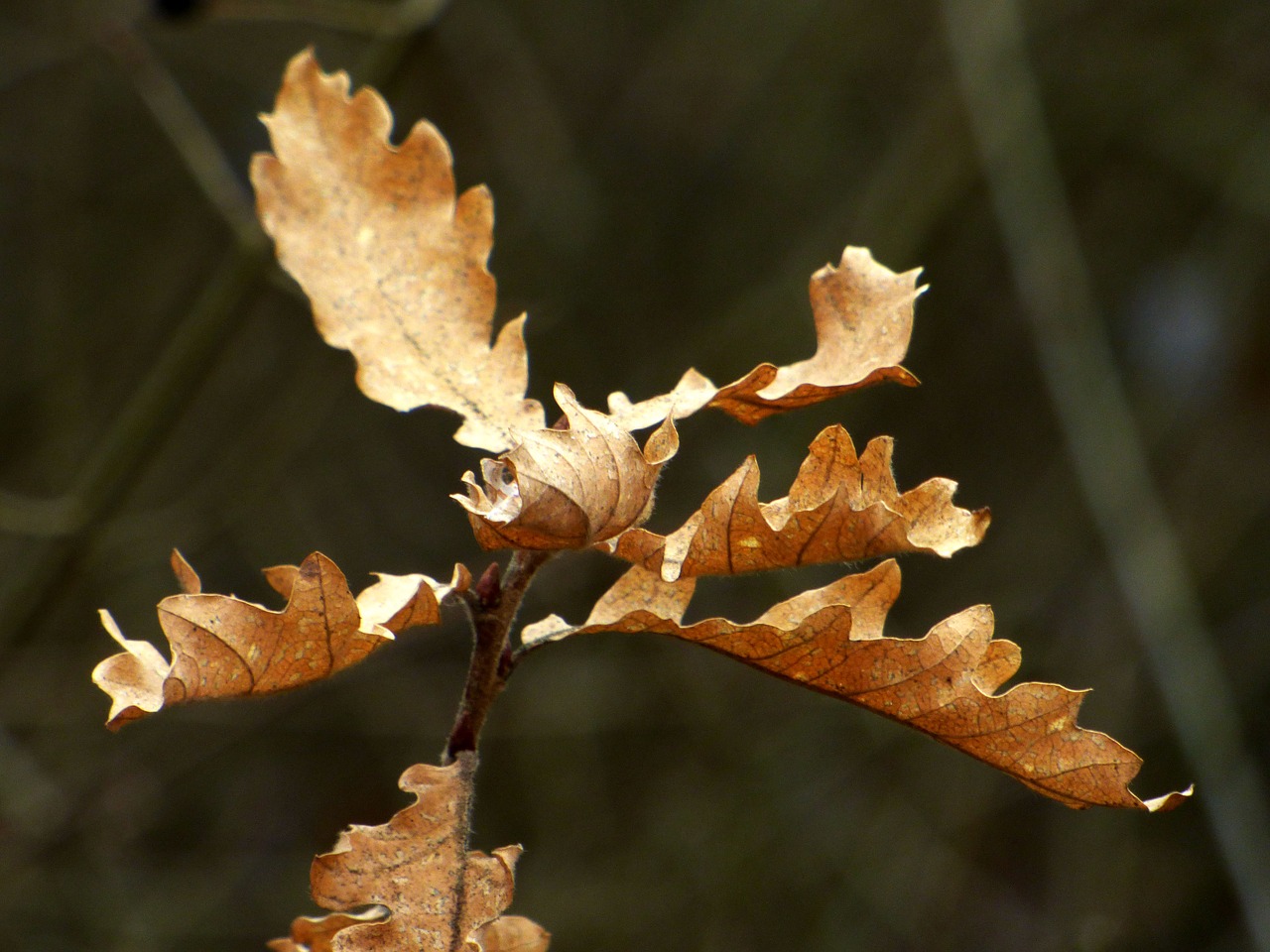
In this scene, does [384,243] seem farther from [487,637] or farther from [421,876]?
[421,876]

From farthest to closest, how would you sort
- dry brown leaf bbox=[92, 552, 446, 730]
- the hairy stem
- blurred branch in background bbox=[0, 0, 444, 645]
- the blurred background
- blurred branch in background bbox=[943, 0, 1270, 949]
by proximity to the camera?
the blurred background, blurred branch in background bbox=[943, 0, 1270, 949], blurred branch in background bbox=[0, 0, 444, 645], the hairy stem, dry brown leaf bbox=[92, 552, 446, 730]

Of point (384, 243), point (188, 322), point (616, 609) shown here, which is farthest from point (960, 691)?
point (188, 322)

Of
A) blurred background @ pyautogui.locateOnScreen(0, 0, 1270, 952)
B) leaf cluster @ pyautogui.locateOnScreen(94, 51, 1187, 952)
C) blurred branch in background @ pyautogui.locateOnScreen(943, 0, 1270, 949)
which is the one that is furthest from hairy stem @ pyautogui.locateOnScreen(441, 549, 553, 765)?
blurred background @ pyautogui.locateOnScreen(0, 0, 1270, 952)

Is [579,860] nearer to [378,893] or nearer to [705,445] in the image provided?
[705,445]

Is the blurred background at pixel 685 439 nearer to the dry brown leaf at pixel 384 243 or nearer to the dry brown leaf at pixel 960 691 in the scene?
the dry brown leaf at pixel 384 243

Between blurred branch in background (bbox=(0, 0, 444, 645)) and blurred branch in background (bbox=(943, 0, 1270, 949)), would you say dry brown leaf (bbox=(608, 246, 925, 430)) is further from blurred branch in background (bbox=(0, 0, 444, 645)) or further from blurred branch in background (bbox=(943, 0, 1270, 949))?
blurred branch in background (bbox=(943, 0, 1270, 949))

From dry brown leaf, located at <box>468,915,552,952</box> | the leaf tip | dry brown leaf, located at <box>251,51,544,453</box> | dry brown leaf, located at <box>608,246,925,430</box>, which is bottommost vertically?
dry brown leaf, located at <box>468,915,552,952</box>
